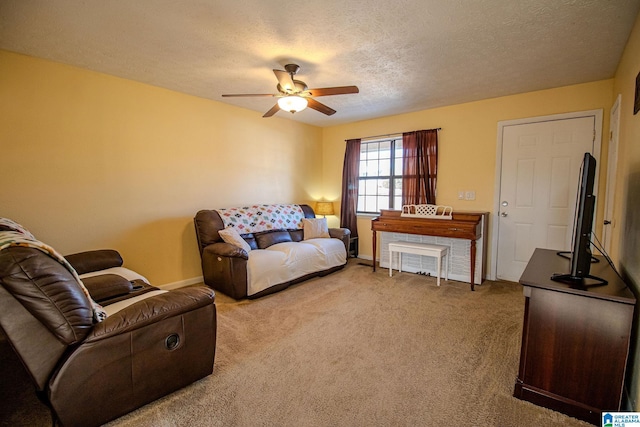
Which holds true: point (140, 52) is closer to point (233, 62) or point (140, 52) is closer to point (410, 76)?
point (233, 62)

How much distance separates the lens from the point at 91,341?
1.41 metres

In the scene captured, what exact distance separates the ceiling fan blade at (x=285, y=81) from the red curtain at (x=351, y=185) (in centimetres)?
259

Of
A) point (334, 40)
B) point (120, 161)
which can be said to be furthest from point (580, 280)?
point (120, 161)

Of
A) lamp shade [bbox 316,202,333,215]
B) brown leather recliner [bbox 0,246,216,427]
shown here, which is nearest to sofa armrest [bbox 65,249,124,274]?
brown leather recliner [bbox 0,246,216,427]

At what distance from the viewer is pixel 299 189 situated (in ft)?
17.1

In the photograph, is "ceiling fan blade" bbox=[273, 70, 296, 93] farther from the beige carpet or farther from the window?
the window

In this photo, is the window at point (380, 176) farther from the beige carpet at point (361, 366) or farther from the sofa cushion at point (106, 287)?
the sofa cushion at point (106, 287)

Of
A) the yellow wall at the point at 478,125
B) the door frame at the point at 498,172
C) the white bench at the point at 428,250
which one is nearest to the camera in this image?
the yellow wall at the point at 478,125

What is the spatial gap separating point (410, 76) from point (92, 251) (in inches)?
144

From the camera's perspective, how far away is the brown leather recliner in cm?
127

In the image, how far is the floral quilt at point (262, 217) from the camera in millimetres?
3805

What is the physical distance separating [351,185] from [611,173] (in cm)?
328

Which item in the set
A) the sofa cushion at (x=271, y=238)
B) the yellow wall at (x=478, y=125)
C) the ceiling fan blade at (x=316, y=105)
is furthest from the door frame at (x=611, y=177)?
the sofa cushion at (x=271, y=238)

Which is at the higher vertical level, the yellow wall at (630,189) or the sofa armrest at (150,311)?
the yellow wall at (630,189)
